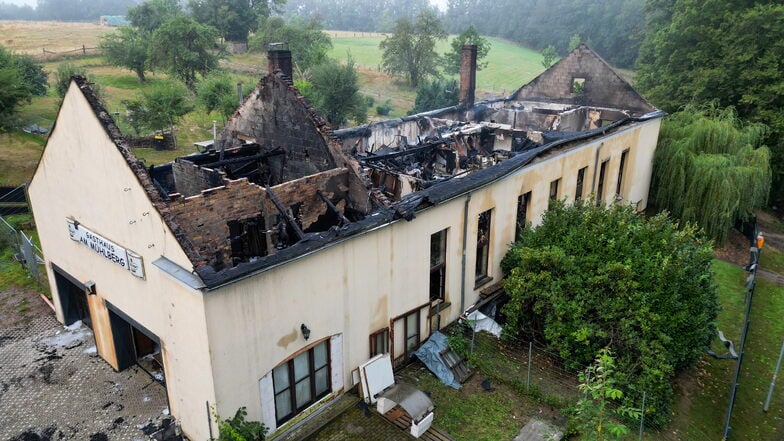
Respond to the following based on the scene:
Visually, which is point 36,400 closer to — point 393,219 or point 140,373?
point 140,373

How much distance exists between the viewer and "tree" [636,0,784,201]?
25969 millimetres

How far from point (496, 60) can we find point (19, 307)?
79040mm

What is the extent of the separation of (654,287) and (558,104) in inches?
607

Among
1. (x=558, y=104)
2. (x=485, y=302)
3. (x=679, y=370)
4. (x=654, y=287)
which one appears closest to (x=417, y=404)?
(x=485, y=302)

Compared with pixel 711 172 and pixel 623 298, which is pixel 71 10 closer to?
pixel 711 172

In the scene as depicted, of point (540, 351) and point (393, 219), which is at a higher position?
point (393, 219)

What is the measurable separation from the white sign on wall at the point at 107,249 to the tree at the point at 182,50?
41367 millimetres

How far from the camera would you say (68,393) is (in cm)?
1223

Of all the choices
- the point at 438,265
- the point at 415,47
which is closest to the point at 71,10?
the point at 415,47

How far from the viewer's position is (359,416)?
37.5 ft

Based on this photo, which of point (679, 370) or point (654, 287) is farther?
point (679, 370)

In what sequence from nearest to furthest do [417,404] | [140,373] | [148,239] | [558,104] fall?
[148,239]
[417,404]
[140,373]
[558,104]

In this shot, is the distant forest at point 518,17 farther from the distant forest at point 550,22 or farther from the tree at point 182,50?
the tree at point 182,50

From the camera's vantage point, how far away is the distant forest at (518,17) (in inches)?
3285
